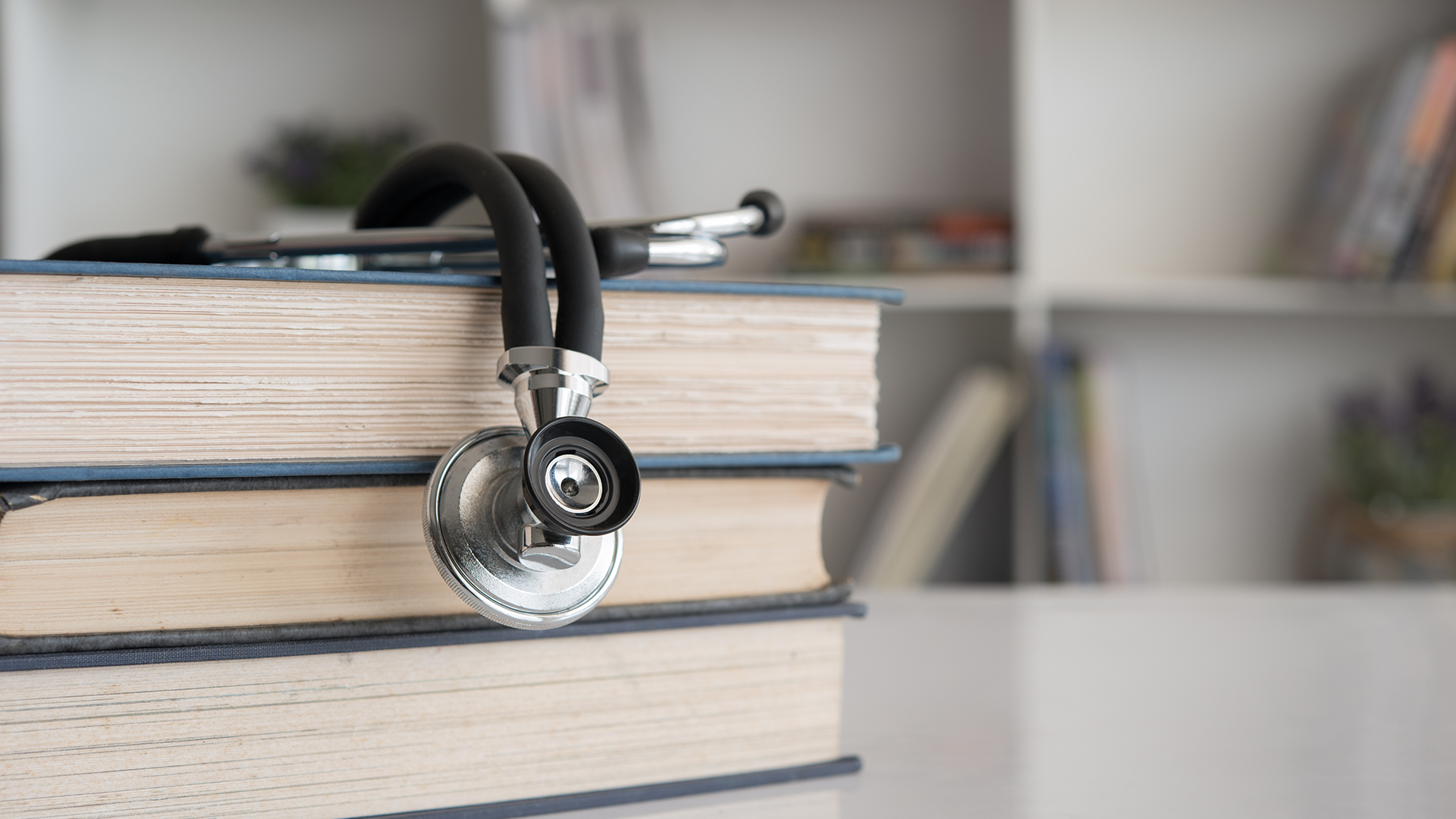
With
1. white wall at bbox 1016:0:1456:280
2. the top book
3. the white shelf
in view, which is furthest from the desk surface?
white wall at bbox 1016:0:1456:280

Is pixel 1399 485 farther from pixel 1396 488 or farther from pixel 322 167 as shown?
pixel 322 167

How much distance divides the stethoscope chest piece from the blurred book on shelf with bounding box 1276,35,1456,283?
1.49 m

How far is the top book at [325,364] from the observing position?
0.27 m

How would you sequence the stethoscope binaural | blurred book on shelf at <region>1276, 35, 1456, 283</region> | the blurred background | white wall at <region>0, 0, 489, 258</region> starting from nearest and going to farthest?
the stethoscope binaural < blurred book on shelf at <region>1276, 35, 1456, 283</region> < the blurred background < white wall at <region>0, 0, 489, 258</region>

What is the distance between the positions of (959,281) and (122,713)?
1.30 metres

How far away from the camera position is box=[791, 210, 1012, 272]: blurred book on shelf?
4.82ft

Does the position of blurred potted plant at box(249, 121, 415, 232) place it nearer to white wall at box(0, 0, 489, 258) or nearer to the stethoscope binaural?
white wall at box(0, 0, 489, 258)

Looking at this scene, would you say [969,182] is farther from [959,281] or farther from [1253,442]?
[1253,442]

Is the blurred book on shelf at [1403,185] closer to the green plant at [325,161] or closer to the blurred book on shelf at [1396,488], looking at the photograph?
the blurred book on shelf at [1396,488]

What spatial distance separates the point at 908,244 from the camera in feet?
4.87

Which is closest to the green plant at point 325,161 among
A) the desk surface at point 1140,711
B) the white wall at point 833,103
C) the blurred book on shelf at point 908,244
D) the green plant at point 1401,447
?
the white wall at point 833,103

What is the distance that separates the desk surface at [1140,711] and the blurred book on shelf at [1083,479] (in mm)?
661

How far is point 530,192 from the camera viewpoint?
309 mm

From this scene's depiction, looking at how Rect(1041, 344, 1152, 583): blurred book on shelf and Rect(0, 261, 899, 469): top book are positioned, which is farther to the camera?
Rect(1041, 344, 1152, 583): blurred book on shelf
